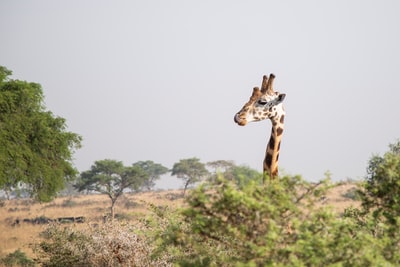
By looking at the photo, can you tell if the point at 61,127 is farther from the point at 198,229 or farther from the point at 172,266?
the point at 198,229

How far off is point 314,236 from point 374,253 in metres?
0.83

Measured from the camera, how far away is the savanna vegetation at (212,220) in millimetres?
6508

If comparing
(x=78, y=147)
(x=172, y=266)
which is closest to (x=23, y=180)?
(x=78, y=147)

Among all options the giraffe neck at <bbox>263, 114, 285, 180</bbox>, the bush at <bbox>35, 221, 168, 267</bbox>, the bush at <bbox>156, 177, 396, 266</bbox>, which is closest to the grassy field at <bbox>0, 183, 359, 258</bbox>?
the bush at <bbox>35, 221, 168, 267</bbox>

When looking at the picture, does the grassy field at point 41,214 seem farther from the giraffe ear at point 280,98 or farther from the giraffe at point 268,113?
the giraffe ear at point 280,98

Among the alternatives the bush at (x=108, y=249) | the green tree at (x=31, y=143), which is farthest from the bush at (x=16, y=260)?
the bush at (x=108, y=249)

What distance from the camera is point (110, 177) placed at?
162 ft

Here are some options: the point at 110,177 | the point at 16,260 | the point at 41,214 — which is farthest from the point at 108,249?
the point at 110,177

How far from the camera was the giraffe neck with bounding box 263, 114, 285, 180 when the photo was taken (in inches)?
390

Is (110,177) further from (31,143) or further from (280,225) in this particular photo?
(280,225)

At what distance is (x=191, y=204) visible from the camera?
6754 mm

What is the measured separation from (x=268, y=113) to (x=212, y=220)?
3.64 meters

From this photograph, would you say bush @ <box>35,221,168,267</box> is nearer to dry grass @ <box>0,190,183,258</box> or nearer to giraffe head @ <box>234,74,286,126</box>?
giraffe head @ <box>234,74,286,126</box>

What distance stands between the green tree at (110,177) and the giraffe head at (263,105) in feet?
129
